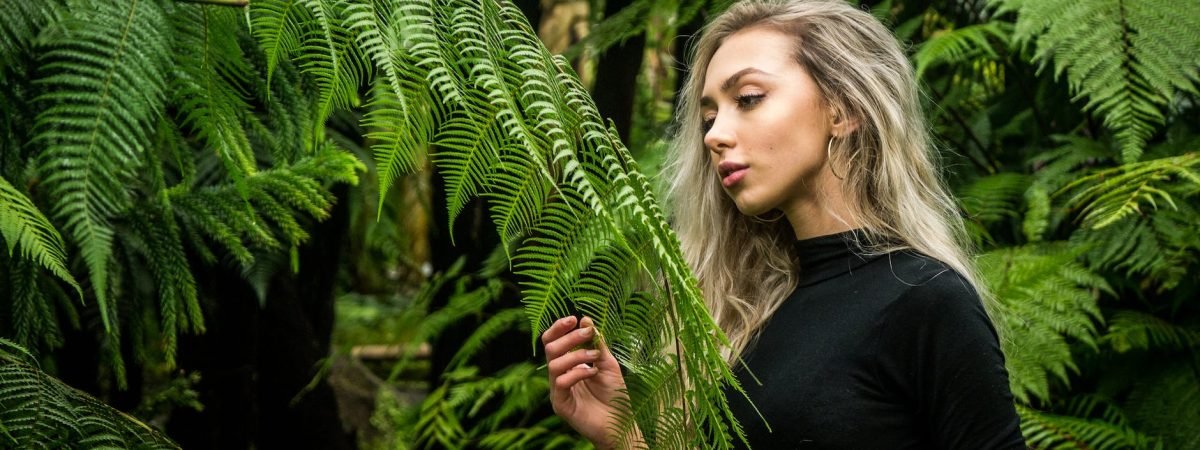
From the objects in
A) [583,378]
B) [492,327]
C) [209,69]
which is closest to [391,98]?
[209,69]

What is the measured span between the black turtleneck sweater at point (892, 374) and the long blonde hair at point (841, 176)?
64 millimetres

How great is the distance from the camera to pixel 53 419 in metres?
0.88

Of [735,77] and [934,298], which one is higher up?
[735,77]

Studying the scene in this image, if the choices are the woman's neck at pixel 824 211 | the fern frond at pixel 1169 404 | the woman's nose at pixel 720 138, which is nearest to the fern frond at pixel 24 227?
the woman's nose at pixel 720 138

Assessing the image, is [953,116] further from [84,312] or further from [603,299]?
[84,312]

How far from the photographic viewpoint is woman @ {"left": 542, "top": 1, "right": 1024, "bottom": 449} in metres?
1.02

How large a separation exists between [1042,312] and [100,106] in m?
1.41

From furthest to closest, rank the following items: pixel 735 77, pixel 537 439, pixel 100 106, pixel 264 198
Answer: pixel 537 439 → pixel 264 198 → pixel 735 77 → pixel 100 106

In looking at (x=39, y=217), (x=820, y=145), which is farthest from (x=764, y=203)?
(x=39, y=217)

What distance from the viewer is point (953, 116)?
216 centimetres

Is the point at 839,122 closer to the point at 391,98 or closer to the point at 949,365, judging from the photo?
the point at 949,365

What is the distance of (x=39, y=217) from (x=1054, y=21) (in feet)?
4.95

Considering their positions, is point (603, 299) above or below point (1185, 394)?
above

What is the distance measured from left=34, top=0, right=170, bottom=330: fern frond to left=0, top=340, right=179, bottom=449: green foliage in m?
0.08
